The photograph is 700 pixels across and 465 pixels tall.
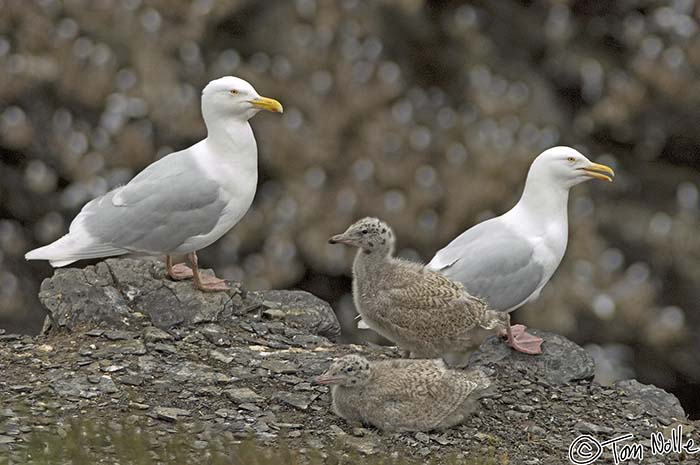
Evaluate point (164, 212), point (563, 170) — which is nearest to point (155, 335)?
point (164, 212)

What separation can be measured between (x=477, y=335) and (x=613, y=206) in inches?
296

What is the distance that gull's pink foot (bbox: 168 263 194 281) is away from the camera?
31.8 ft

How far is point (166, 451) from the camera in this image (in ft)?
23.8

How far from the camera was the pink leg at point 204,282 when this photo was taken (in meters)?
9.49

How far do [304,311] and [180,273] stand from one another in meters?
0.92

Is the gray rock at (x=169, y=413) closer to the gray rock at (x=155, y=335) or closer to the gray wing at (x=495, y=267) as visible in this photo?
the gray rock at (x=155, y=335)

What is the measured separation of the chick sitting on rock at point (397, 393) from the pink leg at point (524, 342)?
4.15 ft

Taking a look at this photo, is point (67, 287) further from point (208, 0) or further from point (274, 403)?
point (208, 0)

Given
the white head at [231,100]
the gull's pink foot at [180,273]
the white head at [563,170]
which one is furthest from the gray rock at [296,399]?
the white head at [563,170]

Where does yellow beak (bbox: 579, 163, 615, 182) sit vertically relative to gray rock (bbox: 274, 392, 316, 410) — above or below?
above

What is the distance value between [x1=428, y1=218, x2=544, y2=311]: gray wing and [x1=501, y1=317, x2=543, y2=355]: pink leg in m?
0.19

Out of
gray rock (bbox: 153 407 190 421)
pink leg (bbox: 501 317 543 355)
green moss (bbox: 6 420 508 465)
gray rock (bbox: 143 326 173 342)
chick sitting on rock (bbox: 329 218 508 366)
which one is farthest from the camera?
pink leg (bbox: 501 317 543 355)

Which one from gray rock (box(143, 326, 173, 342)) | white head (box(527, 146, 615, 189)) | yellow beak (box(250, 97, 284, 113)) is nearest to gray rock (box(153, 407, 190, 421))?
gray rock (box(143, 326, 173, 342))

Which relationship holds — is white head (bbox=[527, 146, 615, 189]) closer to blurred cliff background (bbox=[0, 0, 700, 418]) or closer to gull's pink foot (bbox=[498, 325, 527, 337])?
gull's pink foot (bbox=[498, 325, 527, 337])
